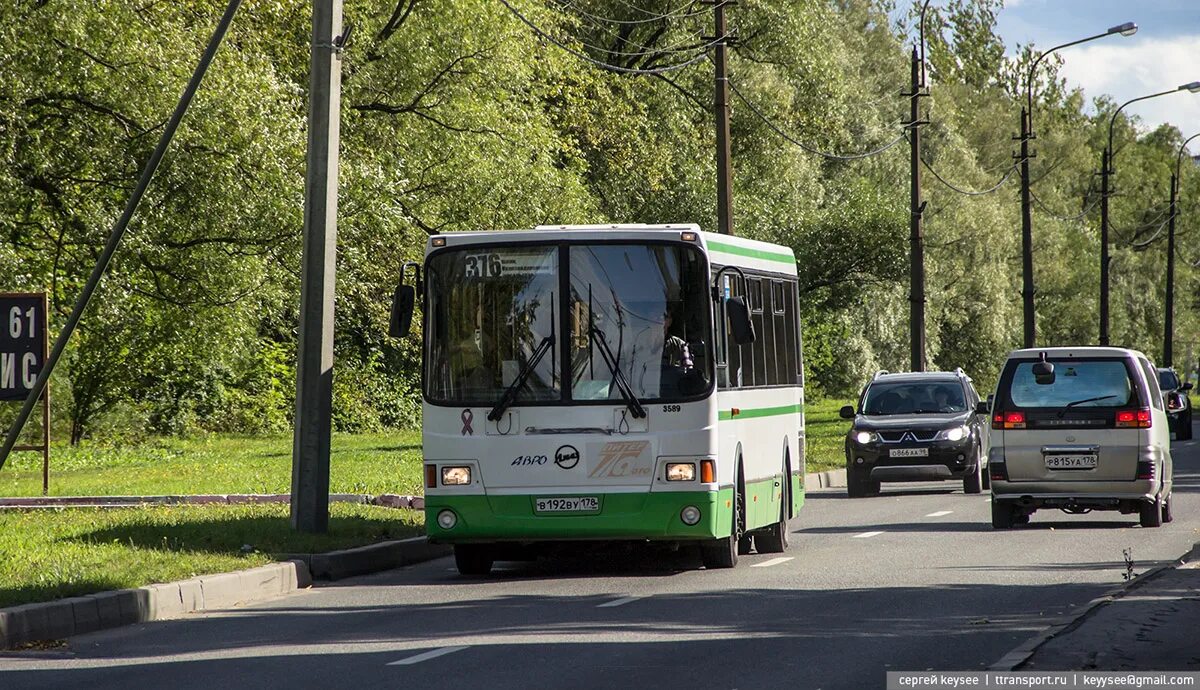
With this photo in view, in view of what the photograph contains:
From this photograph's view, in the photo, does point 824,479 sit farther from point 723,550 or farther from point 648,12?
point 648,12

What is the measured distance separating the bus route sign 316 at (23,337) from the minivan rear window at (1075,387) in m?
9.91

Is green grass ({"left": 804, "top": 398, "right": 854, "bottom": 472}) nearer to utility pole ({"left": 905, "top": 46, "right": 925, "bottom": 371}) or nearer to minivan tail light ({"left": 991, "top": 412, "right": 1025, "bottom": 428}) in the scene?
utility pole ({"left": 905, "top": 46, "right": 925, "bottom": 371})

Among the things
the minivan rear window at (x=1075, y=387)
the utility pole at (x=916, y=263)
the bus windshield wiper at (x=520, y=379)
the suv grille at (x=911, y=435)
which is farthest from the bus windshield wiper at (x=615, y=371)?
the utility pole at (x=916, y=263)

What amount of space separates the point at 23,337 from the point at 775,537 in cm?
734

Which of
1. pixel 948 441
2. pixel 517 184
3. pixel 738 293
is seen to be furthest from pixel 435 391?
pixel 517 184

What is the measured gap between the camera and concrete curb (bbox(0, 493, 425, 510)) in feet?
70.8

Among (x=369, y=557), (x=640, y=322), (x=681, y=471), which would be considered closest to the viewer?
(x=681, y=471)

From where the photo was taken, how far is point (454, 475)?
51.5ft

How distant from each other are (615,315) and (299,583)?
3430 millimetres

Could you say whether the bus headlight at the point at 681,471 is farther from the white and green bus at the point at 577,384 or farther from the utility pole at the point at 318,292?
the utility pole at the point at 318,292

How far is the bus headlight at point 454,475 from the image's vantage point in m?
15.7

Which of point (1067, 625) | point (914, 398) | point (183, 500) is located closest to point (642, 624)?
point (1067, 625)

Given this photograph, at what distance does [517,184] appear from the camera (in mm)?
36219

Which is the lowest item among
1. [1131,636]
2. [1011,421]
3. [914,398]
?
[1131,636]
